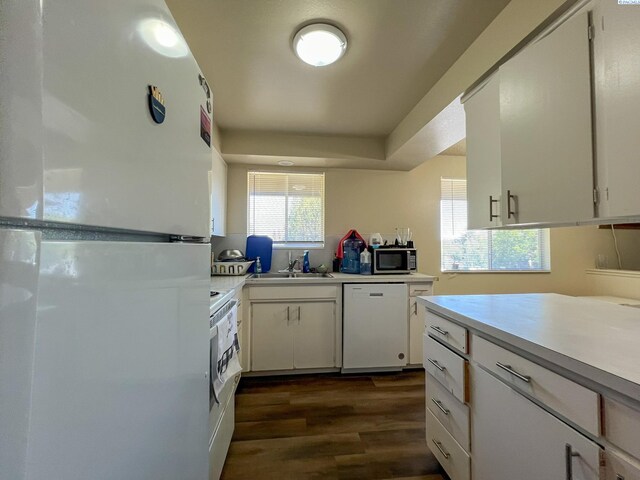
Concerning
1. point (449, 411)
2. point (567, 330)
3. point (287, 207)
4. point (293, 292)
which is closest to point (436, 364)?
point (449, 411)

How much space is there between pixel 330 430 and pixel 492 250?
107 inches

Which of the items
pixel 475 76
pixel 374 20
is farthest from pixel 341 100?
pixel 475 76

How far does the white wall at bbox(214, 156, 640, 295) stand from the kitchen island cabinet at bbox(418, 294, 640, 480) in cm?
190

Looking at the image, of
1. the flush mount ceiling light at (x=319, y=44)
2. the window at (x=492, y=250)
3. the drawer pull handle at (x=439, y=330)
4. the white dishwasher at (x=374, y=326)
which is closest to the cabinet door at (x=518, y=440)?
the drawer pull handle at (x=439, y=330)

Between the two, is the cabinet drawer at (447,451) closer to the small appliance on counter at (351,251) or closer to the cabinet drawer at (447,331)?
the cabinet drawer at (447,331)

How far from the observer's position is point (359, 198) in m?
3.26

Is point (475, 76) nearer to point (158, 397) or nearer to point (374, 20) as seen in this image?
point (374, 20)

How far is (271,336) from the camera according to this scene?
2547mm

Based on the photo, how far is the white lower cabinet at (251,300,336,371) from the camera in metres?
2.54

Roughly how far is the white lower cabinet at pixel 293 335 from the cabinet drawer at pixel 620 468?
80.5 inches

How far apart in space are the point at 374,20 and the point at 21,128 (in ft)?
5.27

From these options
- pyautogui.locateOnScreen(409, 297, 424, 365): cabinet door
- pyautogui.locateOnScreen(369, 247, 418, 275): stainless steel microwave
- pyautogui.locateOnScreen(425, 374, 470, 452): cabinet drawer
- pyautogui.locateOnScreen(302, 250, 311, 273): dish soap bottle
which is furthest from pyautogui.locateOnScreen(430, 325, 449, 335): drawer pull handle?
pyautogui.locateOnScreen(302, 250, 311, 273): dish soap bottle

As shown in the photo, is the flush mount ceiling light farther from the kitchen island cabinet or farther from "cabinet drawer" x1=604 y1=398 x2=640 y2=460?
"cabinet drawer" x1=604 y1=398 x2=640 y2=460

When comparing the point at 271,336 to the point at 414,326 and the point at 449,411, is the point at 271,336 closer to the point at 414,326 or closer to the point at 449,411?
the point at 414,326
